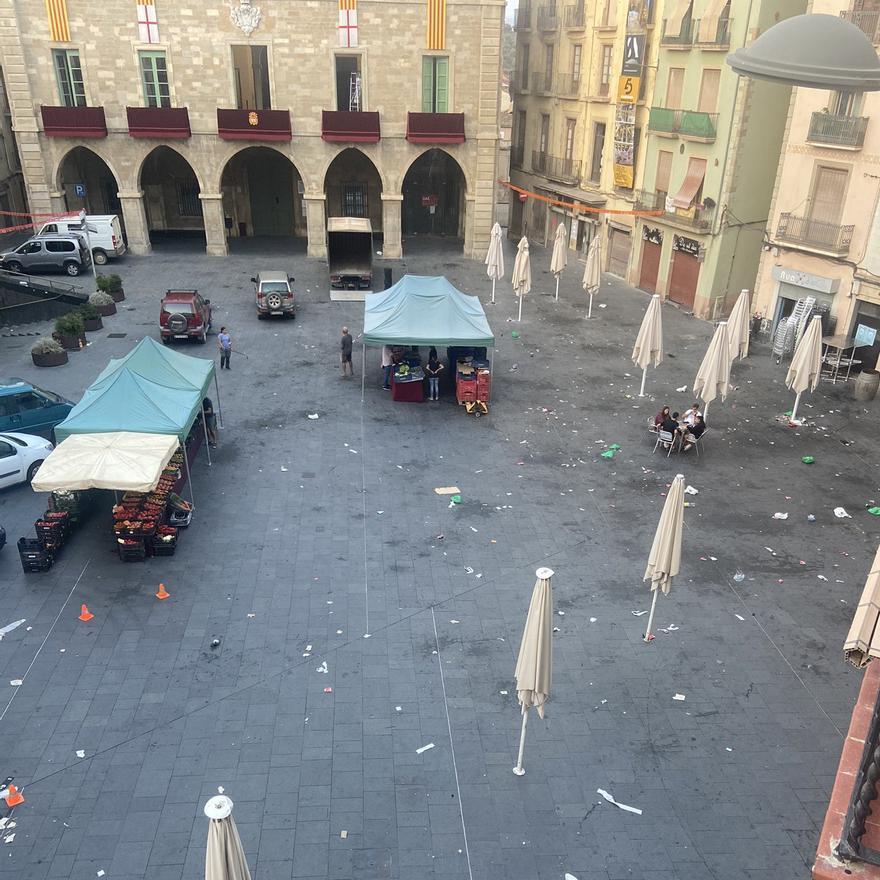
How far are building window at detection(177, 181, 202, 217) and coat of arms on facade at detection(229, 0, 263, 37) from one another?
379 inches

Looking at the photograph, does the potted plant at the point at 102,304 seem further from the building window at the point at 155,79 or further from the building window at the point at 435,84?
the building window at the point at 435,84

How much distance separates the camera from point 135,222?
35469 mm

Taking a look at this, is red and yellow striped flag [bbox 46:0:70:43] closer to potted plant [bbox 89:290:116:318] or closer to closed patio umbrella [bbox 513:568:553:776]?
potted plant [bbox 89:290:116:318]

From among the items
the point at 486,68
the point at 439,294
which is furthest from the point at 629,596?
the point at 486,68

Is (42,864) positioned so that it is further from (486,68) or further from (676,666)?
(486,68)

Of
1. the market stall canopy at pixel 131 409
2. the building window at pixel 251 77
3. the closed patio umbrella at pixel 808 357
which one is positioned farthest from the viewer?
the building window at pixel 251 77

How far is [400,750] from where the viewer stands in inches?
404

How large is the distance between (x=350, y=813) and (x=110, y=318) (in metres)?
22.3

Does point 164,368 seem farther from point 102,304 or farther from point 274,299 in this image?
point 102,304

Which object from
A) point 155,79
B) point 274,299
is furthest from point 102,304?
point 155,79

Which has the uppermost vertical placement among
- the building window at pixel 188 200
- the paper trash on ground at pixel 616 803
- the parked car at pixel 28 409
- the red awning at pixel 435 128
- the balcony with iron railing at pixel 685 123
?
the balcony with iron railing at pixel 685 123

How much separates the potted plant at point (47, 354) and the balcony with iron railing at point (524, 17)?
30955mm

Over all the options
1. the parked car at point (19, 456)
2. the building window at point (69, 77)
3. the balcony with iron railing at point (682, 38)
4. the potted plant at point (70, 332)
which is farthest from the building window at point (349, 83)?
the parked car at point (19, 456)

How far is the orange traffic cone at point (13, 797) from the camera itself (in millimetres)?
9383
